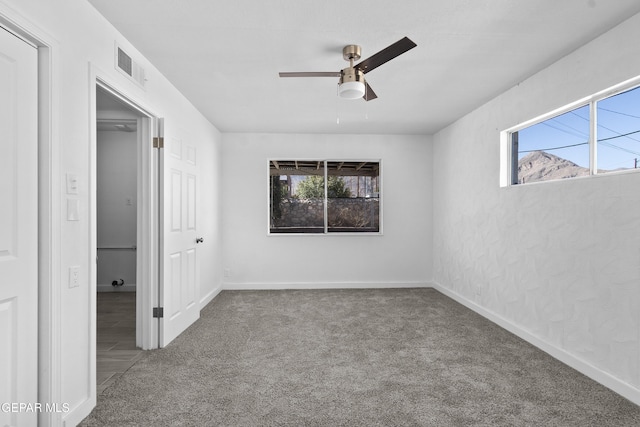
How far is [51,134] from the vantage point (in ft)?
5.86

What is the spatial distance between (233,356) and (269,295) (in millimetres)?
2162

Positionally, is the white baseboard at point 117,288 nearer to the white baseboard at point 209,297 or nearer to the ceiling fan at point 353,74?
the white baseboard at point 209,297

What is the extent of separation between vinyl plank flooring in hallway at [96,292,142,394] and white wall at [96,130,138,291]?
0.56m

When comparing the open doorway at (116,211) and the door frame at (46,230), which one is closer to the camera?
the door frame at (46,230)

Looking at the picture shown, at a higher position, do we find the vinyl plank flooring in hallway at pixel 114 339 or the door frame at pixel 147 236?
the door frame at pixel 147 236

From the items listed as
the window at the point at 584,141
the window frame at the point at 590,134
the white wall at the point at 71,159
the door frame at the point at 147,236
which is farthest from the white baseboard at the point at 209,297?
the window at the point at 584,141

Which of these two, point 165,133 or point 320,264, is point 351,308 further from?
point 165,133

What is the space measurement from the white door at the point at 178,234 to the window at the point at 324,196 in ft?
5.60

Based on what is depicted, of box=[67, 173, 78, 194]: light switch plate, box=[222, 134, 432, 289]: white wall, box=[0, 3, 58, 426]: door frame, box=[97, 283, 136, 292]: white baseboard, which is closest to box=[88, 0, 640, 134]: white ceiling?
box=[0, 3, 58, 426]: door frame

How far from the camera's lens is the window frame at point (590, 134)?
246 centimetres

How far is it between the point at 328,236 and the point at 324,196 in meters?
0.66

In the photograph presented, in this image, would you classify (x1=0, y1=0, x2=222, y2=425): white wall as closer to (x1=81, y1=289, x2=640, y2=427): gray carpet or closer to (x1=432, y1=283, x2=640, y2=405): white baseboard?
(x1=81, y1=289, x2=640, y2=427): gray carpet

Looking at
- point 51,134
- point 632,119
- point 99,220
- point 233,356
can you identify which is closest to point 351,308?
point 233,356

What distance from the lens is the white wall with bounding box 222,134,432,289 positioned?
553cm
